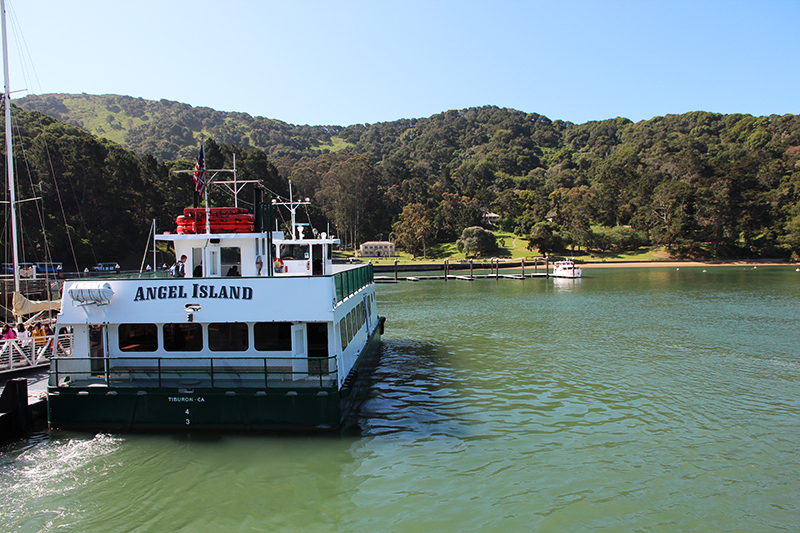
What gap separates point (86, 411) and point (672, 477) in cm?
1287

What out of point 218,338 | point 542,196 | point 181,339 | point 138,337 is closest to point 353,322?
point 218,338

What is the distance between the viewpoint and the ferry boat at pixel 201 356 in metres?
11.4

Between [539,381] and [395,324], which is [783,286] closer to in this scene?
[395,324]

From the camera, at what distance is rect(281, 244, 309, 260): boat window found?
18562mm

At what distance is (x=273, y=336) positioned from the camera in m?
12.3

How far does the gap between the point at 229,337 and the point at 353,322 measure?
4810mm

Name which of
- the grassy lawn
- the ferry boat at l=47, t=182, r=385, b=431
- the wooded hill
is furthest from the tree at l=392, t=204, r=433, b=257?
the ferry boat at l=47, t=182, r=385, b=431

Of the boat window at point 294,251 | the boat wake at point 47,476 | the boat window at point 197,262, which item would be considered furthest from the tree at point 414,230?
the boat wake at point 47,476

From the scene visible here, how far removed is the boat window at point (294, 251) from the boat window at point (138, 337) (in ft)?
21.7

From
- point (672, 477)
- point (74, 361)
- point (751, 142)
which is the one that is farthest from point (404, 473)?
point (751, 142)

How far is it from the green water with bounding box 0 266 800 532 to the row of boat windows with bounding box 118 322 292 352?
208 cm

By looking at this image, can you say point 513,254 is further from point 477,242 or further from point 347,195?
point 347,195

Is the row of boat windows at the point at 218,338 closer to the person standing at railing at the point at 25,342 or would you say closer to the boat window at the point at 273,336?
the boat window at the point at 273,336

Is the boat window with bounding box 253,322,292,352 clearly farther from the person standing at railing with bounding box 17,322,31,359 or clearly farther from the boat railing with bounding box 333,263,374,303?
the person standing at railing with bounding box 17,322,31,359
